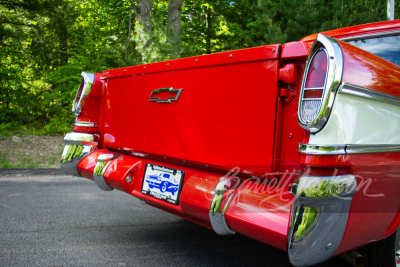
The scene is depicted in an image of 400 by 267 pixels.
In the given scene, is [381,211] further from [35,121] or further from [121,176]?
[35,121]

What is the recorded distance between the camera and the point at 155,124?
2461 millimetres

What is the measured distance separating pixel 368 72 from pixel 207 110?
37.9 inches

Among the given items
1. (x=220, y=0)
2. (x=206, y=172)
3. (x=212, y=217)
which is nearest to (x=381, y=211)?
(x=212, y=217)

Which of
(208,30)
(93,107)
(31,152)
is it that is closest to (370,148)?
(93,107)

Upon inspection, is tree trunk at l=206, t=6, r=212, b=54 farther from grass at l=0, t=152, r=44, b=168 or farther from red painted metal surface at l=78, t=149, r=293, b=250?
red painted metal surface at l=78, t=149, r=293, b=250

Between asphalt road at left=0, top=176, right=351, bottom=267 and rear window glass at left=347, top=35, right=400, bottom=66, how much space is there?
5.04ft

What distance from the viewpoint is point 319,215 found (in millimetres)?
1423

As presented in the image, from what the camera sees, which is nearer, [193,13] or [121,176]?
[121,176]

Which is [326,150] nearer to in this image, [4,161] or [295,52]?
[295,52]

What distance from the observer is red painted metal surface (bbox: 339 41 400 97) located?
1.43 meters

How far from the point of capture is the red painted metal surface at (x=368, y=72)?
1.43 metres

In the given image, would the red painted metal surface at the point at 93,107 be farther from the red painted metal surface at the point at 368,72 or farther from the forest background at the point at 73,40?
the forest background at the point at 73,40

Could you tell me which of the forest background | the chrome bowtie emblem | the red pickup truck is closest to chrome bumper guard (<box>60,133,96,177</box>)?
the red pickup truck

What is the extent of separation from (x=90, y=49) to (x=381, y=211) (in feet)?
24.7
